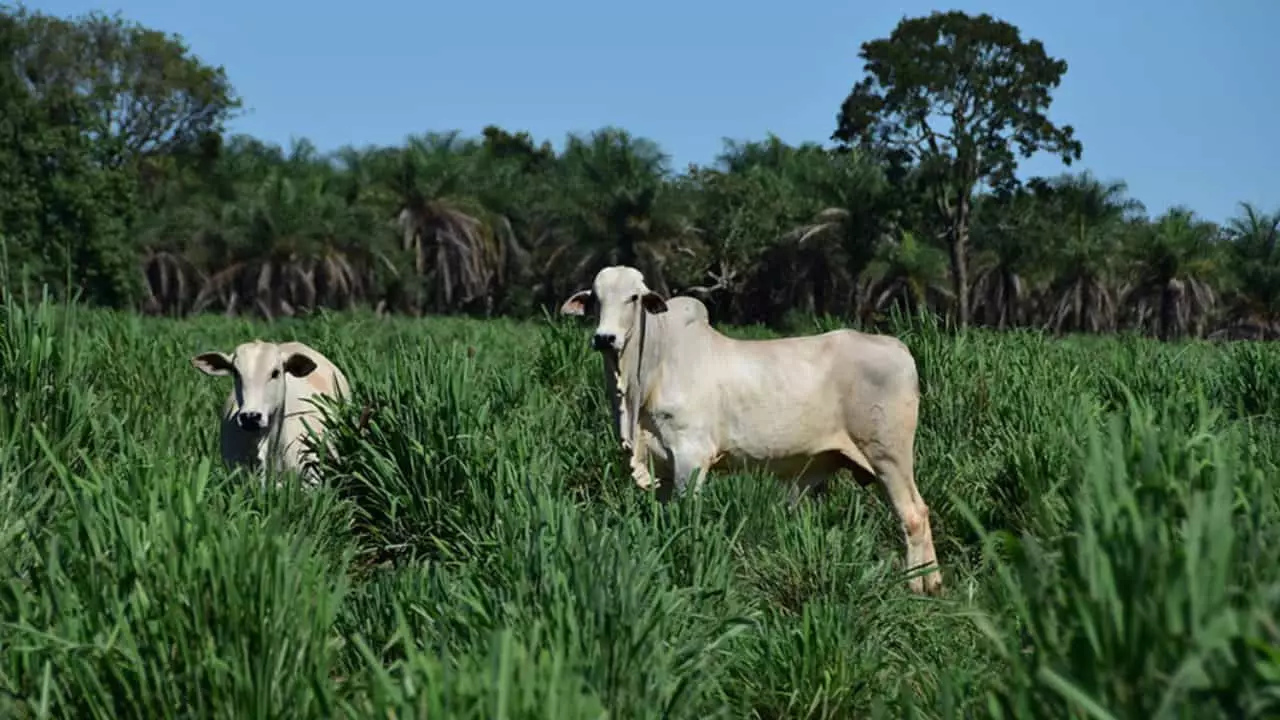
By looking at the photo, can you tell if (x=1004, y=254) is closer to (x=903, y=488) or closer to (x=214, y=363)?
(x=903, y=488)

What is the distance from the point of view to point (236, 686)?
3205mm

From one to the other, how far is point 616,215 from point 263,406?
47392 mm

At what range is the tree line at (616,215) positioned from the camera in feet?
148

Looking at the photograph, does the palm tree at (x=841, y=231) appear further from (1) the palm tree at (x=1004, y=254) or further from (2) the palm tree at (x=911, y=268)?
(1) the palm tree at (x=1004, y=254)

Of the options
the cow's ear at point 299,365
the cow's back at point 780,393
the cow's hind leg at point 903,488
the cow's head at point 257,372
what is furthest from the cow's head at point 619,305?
the cow's head at point 257,372

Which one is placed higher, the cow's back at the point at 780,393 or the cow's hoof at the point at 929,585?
the cow's back at the point at 780,393

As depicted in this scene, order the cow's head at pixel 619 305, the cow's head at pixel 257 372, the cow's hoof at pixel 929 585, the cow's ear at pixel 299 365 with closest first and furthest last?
the cow's hoof at pixel 929 585
the cow's head at pixel 619 305
the cow's head at pixel 257 372
the cow's ear at pixel 299 365

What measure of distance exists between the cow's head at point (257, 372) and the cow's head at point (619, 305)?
61.4 inches

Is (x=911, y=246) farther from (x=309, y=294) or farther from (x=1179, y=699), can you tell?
(x=1179, y=699)

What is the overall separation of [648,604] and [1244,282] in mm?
55007

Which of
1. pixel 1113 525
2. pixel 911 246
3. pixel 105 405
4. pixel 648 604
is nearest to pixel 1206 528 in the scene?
pixel 1113 525

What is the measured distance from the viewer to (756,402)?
712 cm

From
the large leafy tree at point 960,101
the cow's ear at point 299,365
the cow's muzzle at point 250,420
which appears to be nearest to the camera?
the cow's muzzle at point 250,420

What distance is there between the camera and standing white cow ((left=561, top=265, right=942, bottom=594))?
275 inches
